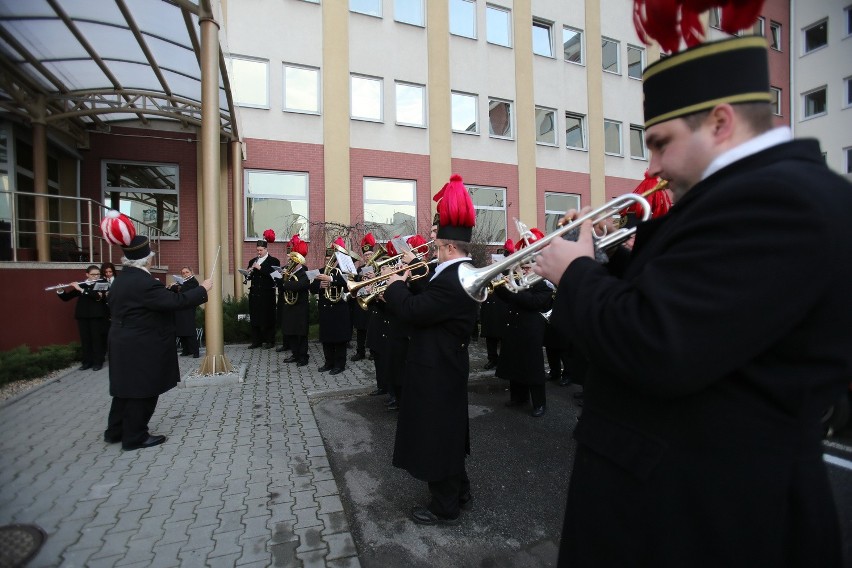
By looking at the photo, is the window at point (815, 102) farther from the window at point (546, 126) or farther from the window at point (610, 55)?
the window at point (546, 126)

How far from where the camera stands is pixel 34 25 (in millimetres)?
8109

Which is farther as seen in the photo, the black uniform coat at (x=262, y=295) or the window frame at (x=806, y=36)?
the window frame at (x=806, y=36)

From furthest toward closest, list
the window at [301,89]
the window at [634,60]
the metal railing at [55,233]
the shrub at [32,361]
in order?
1. the window at [634,60]
2. the window at [301,89]
3. the metal railing at [55,233]
4. the shrub at [32,361]

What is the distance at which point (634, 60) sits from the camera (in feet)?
61.9

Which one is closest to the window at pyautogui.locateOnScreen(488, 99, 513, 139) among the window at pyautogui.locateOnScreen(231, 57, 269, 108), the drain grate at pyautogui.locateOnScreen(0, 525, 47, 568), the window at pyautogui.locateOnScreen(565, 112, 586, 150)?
the window at pyautogui.locateOnScreen(565, 112, 586, 150)

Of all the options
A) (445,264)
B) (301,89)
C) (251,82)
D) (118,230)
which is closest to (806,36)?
(301,89)

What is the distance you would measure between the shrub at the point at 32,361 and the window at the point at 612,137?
17988 millimetres

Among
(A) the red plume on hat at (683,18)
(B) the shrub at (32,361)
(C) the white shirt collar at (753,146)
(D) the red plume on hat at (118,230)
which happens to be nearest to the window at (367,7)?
(B) the shrub at (32,361)

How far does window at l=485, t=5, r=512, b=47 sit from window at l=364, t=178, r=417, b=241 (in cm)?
607

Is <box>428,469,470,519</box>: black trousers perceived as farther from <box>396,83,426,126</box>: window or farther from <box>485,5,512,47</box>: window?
<box>485,5,512,47</box>: window

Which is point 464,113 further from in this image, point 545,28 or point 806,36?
point 806,36

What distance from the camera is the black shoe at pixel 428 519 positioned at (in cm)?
313

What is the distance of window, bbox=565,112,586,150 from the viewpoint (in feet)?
57.8

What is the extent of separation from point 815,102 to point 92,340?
28776 mm
